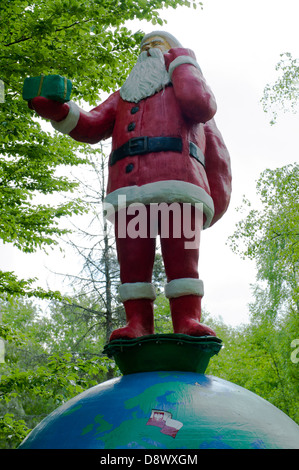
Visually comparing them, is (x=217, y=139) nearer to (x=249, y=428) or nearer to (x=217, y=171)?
(x=217, y=171)

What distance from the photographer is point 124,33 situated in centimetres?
502

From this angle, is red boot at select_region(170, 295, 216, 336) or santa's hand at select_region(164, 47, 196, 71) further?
santa's hand at select_region(164, 47, 196, 71)

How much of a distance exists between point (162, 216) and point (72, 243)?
7.76 m

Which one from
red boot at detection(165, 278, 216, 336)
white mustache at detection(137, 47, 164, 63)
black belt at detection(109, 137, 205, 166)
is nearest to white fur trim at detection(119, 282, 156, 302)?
red boot at detection(165, 278, 216, 336)

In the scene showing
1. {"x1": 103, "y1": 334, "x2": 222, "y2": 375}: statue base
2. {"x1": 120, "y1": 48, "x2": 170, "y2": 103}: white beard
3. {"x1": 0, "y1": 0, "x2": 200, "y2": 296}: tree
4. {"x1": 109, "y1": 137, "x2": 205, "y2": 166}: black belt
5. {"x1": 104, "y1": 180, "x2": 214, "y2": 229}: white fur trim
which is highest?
{"x1": 0, "y1": 0, "x2": 200, "y2": 296}: tree

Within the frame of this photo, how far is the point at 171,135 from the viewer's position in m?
2.85

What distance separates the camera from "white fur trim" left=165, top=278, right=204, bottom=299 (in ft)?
8.74

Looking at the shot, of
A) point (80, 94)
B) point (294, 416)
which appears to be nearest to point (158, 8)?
point (80, 94)

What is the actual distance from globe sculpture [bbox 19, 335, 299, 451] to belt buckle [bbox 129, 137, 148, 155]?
106cm

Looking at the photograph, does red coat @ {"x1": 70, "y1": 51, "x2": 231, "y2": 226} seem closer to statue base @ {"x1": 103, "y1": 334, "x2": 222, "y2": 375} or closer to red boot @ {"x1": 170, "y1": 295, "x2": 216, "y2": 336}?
red boot @ {"x1": 170, "y1": 295, "x2": 216, "y2": 336}

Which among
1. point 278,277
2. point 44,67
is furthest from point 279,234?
point 44,67

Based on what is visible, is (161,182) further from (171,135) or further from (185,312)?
(185,312)

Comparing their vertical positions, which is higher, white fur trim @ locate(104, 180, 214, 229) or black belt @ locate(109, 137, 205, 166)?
black belt @ locate(109, 137, 205, 166)

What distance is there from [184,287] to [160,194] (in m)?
0.52
